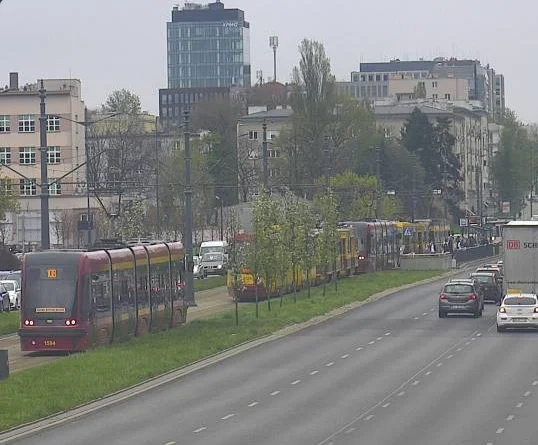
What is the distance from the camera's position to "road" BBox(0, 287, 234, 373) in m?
40.7

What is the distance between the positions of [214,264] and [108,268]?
49.3 meters

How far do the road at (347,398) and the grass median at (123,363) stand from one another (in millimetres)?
949

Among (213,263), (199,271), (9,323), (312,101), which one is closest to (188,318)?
(9,323)

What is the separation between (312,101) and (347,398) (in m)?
92.4

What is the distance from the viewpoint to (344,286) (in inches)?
3027

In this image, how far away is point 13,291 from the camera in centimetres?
6719

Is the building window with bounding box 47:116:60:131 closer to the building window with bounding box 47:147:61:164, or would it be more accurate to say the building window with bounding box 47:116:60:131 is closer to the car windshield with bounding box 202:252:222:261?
the building window with bounding box 47:147:61:164

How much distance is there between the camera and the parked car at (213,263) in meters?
91.9

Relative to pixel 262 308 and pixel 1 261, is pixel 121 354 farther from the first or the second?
pixel 1 261

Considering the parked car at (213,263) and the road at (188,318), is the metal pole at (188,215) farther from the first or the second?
the parked car at (213,263)

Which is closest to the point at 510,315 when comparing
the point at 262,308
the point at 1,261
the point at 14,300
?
the point at 262,308

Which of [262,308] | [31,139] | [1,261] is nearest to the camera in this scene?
[262,308]

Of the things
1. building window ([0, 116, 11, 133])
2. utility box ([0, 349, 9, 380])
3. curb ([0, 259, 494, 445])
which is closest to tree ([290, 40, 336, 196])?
building window ([0, 116, 11, 133])

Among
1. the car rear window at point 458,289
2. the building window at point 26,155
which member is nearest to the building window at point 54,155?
the building window at point 26,155
